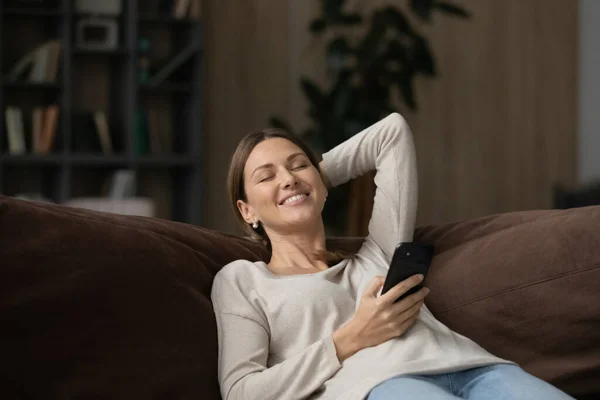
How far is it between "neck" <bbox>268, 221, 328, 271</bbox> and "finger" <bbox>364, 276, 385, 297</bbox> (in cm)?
22

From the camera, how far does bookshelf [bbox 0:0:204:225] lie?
4.18 meters

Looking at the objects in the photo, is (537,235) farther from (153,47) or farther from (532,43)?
(532,43)

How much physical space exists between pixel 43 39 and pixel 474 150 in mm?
2709

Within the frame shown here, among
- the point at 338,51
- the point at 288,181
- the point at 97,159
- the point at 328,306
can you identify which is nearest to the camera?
the point at 328,306

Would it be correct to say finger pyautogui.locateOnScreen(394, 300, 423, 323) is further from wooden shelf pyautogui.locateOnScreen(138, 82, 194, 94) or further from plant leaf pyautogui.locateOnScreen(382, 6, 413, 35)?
plant leaf pyautogui.locateOnScreen(382, 6, 413, 35)

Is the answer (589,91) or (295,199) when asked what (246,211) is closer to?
(295,199)

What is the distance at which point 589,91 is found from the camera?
5559mm

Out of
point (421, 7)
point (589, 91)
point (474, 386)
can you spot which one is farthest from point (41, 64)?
point (589, 91)

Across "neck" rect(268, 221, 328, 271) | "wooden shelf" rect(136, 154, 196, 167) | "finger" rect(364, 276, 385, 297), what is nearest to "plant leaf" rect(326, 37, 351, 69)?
"wooden shelf" rect(136, 154, 196, 167)

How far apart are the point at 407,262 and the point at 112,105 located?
3.27 metres

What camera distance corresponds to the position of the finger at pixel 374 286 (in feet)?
5.18

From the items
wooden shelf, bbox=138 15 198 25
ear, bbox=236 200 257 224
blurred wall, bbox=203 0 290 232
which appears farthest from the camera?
blurred wall, bbox=203 0 290 232

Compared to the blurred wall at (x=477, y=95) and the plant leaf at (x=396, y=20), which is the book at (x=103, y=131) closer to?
the blurred wall at (x=477, y=95)

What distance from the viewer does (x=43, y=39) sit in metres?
4.41
